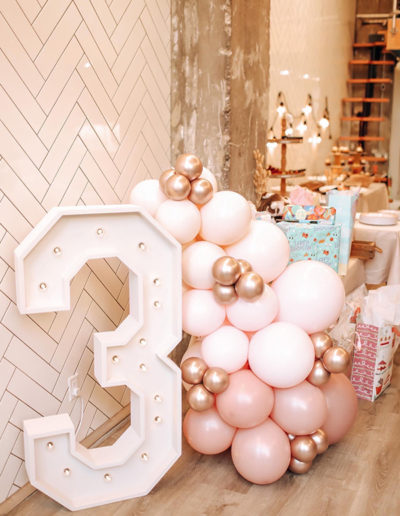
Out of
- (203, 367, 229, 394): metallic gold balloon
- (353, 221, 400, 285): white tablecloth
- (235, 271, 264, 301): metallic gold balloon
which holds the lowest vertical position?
(353, 221, 400, 285): white tablecloth

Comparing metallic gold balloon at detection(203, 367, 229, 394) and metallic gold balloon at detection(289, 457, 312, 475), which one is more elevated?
metallic gold balloon at detection(203, 367, 229, 394)

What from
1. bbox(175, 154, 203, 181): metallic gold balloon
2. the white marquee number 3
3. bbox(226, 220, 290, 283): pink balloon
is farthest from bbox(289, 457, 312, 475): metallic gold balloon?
bbox(175, 154, 203, 181): metallic gold balloon

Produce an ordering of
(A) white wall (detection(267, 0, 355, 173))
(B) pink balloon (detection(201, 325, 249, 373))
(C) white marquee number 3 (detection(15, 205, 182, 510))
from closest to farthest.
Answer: (C) white marquee number 3 (detection(15, 205, 182, 510)), (B) pink balloon (detection(201, 325, 249, 373)), (A) white wall (detection(267, 0, 355, 173))

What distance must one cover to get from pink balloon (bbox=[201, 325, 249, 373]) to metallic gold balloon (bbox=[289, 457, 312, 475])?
441 mm

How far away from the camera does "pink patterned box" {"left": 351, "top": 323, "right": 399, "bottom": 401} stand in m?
3.17

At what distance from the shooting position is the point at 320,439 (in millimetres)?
2543

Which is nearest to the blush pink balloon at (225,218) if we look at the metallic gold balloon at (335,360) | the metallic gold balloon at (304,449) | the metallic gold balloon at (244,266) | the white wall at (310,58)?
the metallic gold balloon at (244,266)

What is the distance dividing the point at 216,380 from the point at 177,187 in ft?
2.41

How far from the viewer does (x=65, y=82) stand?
7.93ft

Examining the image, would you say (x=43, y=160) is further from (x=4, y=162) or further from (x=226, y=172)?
(x=226, y=172)

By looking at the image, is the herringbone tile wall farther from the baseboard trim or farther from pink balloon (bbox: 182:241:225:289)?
pink balloon (bbox: 182:241:225:289)

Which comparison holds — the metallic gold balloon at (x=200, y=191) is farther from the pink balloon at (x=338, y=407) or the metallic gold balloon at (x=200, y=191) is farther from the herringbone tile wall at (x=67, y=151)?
the pink balloon at (x=338, y=407)

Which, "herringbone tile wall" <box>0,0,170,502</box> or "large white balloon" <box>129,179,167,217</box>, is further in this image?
"large white balloon" <box>129,179,167,217</box>

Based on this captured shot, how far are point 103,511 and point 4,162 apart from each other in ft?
4.23
